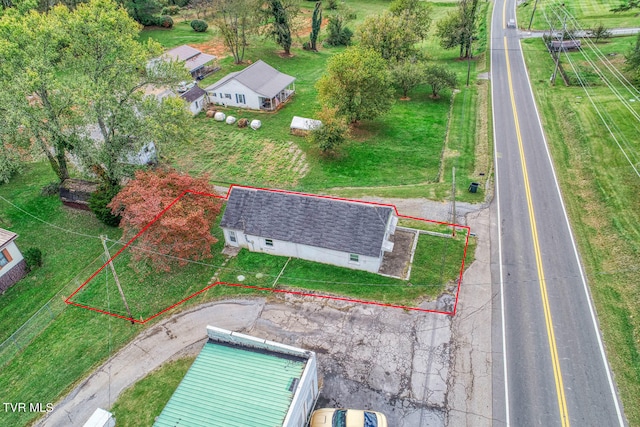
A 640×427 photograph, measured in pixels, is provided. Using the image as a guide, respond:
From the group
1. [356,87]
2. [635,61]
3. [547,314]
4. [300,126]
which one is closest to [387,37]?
[356,87]

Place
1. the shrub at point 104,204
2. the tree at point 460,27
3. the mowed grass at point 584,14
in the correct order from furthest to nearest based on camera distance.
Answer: the mowed grass at point 584,14, the tree at point 460,27, the shrub at point 104,204

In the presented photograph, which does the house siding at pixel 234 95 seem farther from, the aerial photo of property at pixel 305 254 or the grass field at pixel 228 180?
the aerial photo of property at pixel 305 254

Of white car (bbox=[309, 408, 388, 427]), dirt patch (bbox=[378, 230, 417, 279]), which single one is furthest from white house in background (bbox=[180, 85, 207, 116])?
white car (bbox=[309, 408, 388, 427])

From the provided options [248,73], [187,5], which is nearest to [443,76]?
[248,73]

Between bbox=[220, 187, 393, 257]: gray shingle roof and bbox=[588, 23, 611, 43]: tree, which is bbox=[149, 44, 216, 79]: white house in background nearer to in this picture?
bbox=[220, 187, 393, 257]: gray shingle roof

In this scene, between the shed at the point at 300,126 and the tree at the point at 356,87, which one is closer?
the tree at the point at 356,87

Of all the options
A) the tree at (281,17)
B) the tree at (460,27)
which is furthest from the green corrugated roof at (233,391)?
the tree at (460,27)
